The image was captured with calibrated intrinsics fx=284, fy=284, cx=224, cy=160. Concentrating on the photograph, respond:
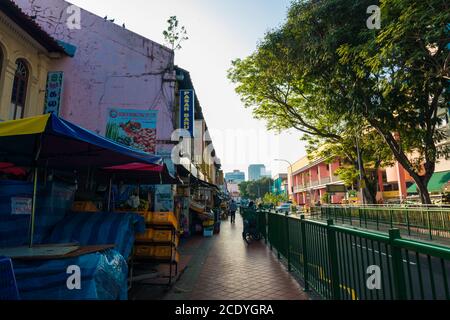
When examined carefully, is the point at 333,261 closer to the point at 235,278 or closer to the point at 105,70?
the point at 235,278

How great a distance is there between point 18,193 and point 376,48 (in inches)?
446

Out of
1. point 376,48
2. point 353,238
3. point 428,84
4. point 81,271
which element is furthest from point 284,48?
point 81,271

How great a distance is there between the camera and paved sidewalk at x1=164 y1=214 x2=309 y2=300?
4.80 metres

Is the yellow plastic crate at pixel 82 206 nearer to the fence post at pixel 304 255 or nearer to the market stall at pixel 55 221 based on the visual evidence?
the market stall at pixel 55 221

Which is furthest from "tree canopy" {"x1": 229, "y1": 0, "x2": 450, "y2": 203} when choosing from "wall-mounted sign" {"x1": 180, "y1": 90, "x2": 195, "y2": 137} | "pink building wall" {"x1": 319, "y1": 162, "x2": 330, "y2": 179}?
"pink building wall" {"x1": 319, "y1": 162, "x2": 330, "y2": 179}

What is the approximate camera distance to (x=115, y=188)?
29.1 feet

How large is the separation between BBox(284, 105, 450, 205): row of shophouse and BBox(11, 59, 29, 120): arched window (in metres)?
18.6

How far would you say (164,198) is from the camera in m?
11.2

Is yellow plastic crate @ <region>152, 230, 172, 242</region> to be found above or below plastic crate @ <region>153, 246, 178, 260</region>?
above

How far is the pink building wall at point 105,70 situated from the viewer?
11.8 metres

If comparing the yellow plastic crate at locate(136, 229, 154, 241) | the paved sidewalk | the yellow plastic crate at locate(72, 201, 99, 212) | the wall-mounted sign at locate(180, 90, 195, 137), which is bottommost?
the paved sidewalk

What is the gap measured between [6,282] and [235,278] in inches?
178

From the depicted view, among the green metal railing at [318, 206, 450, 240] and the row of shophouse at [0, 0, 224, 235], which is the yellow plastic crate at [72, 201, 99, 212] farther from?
the green metal railing at [318, 206, 450, 240]

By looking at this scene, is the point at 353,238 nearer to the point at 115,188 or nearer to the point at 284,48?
the point at 115,188
